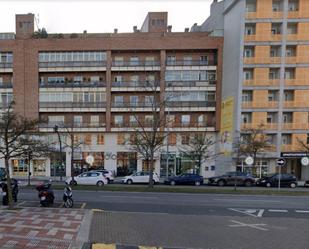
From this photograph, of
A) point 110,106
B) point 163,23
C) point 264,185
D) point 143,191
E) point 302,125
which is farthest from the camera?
point 163,23

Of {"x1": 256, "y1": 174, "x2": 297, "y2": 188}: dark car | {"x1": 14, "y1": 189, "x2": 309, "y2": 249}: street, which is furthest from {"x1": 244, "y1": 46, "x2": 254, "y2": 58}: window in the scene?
{"x1": 14, "y1": 189, "x2": 309, "y2": 249}: street

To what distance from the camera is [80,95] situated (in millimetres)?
37312

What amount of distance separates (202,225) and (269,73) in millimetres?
31155

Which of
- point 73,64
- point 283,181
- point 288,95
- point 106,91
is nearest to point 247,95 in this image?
point 288,95

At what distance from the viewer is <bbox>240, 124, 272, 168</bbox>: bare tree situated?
97.9 feet

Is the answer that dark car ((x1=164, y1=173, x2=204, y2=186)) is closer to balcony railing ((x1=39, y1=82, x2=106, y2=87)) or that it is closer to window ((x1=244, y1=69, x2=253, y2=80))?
window ((x1=244, y1=69, x2=253, y2=80))

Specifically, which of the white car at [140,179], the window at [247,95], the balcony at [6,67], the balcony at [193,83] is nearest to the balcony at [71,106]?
the balcony at [6,67]

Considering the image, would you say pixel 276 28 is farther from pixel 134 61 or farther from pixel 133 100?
pixel 133 100

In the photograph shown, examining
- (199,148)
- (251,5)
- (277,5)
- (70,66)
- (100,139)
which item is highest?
(277,5)

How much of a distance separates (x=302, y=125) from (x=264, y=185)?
12.9 metres

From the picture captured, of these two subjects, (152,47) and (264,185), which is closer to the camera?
(264,185)

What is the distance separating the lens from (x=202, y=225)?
9.58m

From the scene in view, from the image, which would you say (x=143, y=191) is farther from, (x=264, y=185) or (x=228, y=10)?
(x=228, y=10)

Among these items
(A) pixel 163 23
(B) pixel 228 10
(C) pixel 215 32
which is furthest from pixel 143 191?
(A) pixel 163 23
